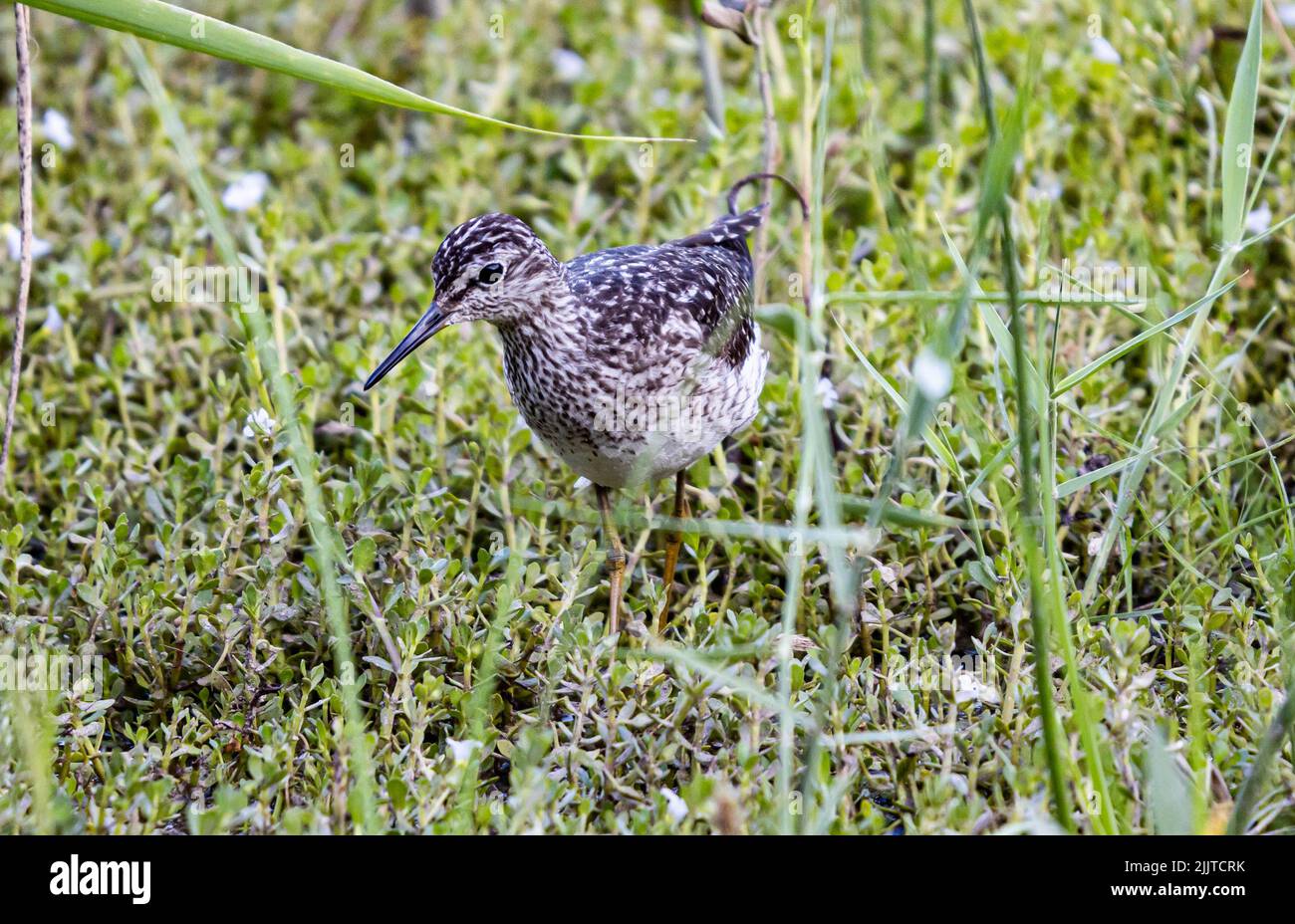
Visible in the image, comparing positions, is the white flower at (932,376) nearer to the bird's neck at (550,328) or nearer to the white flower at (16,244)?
the bird's neck at (550,328)

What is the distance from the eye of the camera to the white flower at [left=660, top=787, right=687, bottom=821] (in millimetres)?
3461

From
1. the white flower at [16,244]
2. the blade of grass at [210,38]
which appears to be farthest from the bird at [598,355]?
the white flower at [16,244]

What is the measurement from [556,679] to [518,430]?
1.32 meters

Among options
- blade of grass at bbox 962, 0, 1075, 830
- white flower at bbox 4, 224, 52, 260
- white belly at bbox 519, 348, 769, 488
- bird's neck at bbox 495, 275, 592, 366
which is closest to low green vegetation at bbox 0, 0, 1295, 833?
blade of grass at bbox 962, 0, 1075, 830

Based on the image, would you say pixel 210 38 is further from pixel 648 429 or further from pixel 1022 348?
pixel 1022 348

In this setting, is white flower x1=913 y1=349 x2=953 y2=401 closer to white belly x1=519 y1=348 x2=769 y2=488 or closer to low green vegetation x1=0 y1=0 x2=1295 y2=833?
low green vegetation x1=0 y1=0 x2=1295 y2=833

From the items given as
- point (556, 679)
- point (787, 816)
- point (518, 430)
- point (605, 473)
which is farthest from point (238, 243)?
point (787, 816)

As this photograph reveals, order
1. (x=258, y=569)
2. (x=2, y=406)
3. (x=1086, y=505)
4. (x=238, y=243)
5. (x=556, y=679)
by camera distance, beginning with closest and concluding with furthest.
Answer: (x=556, y=679) < (x=258, y=569) < (x=1086, y=505) < (x=2, y=406) < (x=238, y=243)

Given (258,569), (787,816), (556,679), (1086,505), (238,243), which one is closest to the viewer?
(787,816)

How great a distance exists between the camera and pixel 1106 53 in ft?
20.2

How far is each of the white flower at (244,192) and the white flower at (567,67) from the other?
1737 millimetres

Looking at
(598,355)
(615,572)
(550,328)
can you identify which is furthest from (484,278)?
(615,572)
